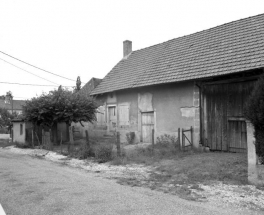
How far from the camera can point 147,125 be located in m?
15.0

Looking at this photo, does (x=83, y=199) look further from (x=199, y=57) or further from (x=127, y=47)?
(x=127, y=47)

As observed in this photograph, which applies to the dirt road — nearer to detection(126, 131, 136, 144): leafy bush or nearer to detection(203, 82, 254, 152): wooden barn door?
detection(203, 82, 254, 152): wooden barn door

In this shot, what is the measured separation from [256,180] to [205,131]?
18.9 feet

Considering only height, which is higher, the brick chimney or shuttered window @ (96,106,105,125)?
the brick chimney

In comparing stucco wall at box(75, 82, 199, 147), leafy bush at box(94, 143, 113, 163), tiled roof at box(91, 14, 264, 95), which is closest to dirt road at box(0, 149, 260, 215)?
leafy bush at box(94, 143, 113, 163)

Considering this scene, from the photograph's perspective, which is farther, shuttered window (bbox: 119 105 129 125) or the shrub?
shuttered window (bbox: 119 105 129 125)

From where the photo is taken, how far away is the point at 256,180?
6234 mm

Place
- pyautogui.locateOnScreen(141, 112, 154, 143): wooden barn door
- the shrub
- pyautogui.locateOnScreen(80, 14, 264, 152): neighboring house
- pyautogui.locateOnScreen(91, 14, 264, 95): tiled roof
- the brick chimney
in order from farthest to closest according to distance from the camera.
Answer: the brick chimney
pyautogui.locateOnScreen(141, 112, 154, 143): wooden barn door
the shrub
pyautogui.locateOnScreen(91, 14, 264, 95): tiled roof
pyautogui.locateOnScreen(80, 14, 264, 152): neighboring house

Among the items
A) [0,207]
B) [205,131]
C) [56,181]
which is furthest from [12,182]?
[205,131]

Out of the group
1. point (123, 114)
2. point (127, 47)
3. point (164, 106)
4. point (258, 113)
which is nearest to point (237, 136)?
point (164, 106)

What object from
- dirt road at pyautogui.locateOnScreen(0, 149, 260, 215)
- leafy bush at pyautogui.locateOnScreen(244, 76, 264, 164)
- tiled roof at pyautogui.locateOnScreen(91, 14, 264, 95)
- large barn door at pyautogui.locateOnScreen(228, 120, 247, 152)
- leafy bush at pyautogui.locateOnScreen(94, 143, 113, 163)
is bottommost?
dirt road at pyautogui.locateOnScreen(0, 149, 260, 215)

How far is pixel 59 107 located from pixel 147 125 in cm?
541

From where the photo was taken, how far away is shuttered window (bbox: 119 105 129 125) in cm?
1623

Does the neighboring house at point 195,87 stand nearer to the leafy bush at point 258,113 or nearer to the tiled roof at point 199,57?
the tiled roof at point 199,57
